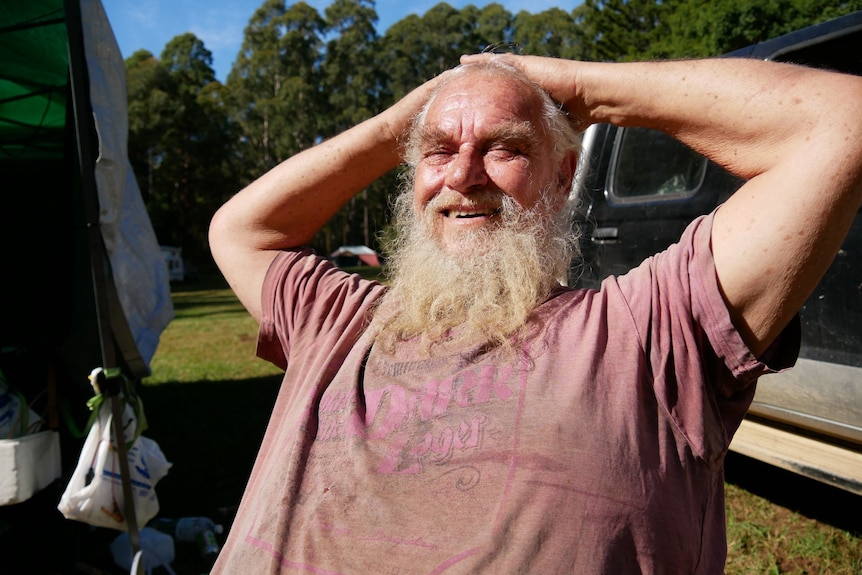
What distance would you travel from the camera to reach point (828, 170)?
110cm

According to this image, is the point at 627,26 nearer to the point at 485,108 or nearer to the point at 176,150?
the point at 176,150

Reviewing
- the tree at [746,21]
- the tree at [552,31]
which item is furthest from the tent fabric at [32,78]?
the tree at [552,31]

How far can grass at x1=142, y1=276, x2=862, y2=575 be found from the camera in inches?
100

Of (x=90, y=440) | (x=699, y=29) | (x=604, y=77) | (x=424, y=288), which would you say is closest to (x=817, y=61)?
(x=604, y=77)

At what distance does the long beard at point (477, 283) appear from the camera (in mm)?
1472

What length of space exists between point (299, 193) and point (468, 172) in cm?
56

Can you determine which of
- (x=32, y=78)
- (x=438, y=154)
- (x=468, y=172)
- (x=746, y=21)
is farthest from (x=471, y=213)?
(x=746, y=21)

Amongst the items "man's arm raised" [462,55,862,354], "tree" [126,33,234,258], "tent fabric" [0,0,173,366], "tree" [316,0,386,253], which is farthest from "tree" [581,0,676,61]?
"man's arm raised" [462,55,862,354]

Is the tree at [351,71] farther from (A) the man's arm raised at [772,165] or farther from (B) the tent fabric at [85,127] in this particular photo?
(A) the man's arm raised at [772,165]

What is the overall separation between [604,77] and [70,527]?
2874 millimetres

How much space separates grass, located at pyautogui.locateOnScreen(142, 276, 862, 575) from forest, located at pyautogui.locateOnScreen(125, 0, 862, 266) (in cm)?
2354

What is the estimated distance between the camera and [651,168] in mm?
3293

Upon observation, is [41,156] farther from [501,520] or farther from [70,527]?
[501,520]

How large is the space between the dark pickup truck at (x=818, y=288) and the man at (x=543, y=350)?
42.2 inches
